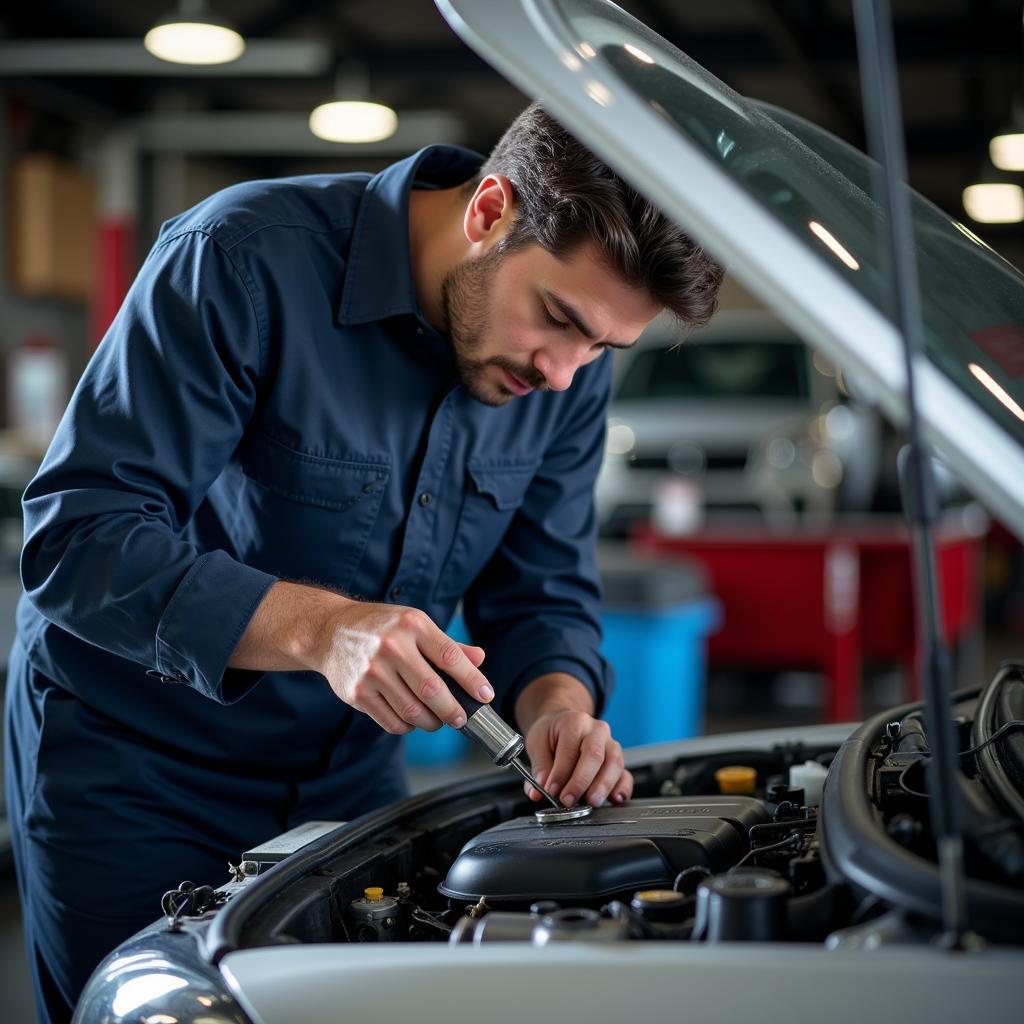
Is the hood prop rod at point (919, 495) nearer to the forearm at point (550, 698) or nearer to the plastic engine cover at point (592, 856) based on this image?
the plastic engine cover at point (592, 856)

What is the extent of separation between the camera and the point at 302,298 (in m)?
1.35

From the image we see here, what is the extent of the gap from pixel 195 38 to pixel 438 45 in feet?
12.4

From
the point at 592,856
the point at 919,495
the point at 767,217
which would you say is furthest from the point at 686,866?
the point at 767,217

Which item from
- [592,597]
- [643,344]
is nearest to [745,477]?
[643,344]

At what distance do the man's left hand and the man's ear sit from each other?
513 millimetres

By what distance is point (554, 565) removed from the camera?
1658 millimetres

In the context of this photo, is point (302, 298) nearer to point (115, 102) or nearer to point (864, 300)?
point (864, 300)

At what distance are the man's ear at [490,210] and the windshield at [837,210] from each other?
0.20 meters

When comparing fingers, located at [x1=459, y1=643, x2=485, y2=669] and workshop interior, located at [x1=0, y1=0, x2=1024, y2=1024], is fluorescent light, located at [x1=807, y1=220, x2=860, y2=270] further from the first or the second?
fingers, located at [x1=459, y1=643, x2=485, y2=669]

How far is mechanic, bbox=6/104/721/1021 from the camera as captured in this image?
1.12 meters

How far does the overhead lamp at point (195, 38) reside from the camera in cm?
502

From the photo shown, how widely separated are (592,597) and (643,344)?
5.10 meters

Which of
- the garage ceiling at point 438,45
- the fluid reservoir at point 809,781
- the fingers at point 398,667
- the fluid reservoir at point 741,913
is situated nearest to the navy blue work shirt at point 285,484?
the fingers at point 398,667

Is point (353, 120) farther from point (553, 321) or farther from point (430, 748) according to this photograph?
point (553, 321)
